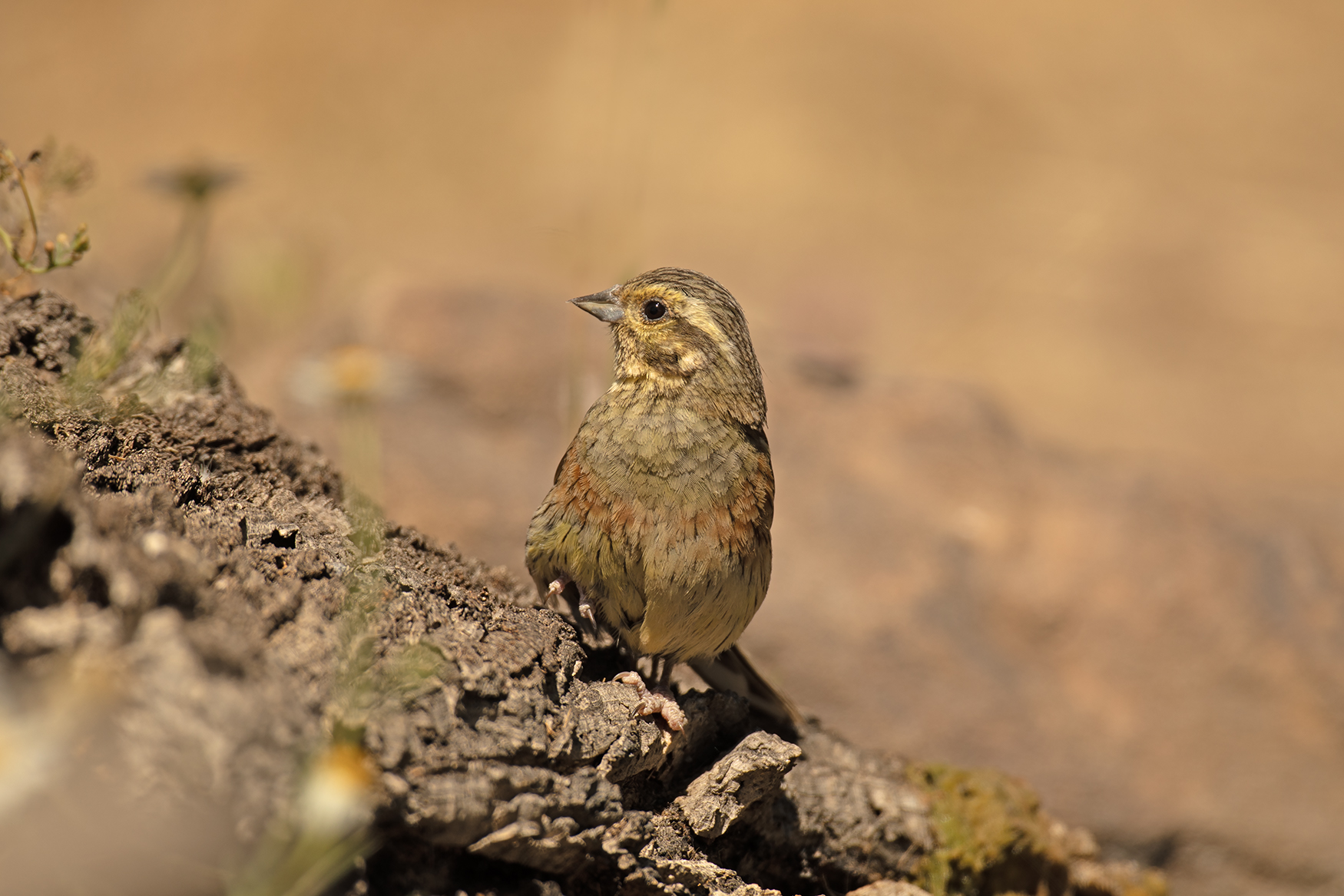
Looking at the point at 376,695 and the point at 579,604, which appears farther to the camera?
the point at 579,604

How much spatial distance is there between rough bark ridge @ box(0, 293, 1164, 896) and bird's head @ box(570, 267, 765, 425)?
0.94m

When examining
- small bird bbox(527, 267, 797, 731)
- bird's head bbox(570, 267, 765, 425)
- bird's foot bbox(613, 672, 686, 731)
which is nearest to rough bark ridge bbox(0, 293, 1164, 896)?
bird's foot bbox(613, 672, 686, 731)

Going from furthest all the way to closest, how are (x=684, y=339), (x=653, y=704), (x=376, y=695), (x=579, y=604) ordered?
(x=684, y=339)
(x=579, y=604)
(x=653, y=704)
(x=376, y=695)

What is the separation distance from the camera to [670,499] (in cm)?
378

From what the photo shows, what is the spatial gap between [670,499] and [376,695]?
4.68 feet

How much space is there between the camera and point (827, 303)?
12.0 metres

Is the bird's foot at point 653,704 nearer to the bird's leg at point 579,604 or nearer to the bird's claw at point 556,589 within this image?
the bird's leg at point 579,604

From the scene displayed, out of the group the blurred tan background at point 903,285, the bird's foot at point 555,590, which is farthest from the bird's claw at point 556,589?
the blurred tan background at point 903,285

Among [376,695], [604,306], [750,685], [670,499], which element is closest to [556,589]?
[670,499]

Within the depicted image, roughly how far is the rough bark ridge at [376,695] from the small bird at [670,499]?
192mm

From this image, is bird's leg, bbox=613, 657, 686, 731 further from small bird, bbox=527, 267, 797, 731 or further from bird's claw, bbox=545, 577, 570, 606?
bird's claw, bbox=545, 577, 570, 606

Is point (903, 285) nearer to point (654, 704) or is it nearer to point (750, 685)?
point (750, 685)

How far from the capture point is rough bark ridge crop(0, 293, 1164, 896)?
7.17ft

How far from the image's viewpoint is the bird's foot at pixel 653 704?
3.45 m
